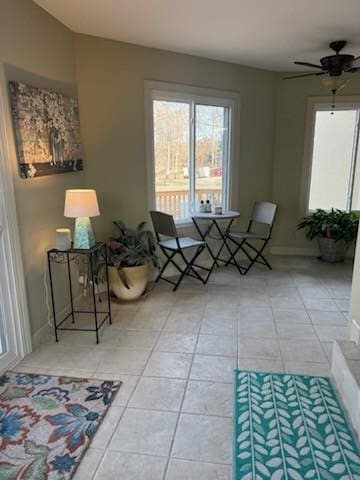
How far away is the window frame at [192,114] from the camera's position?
3693 mm

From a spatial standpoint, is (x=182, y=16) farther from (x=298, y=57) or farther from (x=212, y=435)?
(x=212, y=435)

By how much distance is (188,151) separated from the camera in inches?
163

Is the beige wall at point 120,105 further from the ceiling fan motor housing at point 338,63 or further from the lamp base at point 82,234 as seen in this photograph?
the ceiling fan motor housing at point 338,63

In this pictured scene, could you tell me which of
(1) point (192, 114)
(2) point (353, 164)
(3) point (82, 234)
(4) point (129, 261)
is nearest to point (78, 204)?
(3) point (82, 234)

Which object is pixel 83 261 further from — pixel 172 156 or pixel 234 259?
pixel 234 259

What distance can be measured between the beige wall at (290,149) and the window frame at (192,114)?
0.74m

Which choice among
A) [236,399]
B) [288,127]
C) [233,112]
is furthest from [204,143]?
[236,399]

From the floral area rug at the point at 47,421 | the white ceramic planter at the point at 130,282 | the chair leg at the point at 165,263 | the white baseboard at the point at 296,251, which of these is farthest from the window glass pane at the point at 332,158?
the floral area rug at the point at 47,421

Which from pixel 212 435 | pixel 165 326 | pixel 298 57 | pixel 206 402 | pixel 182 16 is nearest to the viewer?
pixel 212 435

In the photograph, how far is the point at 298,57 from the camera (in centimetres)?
390

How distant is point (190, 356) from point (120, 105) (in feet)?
8.12

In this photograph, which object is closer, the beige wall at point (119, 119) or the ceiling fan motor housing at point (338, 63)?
the beige wall at point (119, 119)

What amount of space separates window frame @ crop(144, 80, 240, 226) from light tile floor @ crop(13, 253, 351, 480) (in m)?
1.09

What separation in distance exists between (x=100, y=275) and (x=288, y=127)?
10.4ft
